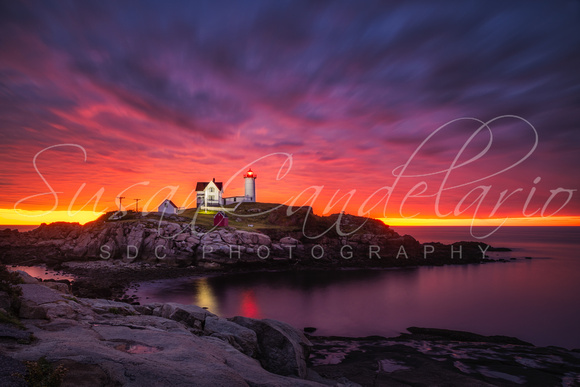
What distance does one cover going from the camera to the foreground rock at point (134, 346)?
6.03 m

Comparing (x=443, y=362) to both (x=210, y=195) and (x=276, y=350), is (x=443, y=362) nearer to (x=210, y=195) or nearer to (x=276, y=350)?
(x=276, y=350)

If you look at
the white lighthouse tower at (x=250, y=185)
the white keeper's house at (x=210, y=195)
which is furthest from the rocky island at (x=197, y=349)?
the white lighthouse tower at (x=250, y=185)

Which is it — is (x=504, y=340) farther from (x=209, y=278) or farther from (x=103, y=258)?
(x=103, y=258)

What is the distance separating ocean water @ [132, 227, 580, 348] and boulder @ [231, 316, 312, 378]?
10.7 meters

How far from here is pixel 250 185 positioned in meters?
95.7

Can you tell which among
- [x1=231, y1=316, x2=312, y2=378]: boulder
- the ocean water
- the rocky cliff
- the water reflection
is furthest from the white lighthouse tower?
[x1=231, y1=316, x2=312, y2=378]: boulder

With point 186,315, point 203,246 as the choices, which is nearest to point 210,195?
point 203,246

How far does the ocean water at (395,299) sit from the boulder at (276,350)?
10695 millimetres

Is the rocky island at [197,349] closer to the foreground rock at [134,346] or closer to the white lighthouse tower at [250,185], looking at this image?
the foreground rock at [134,346]

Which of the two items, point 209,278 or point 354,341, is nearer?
point 354,341

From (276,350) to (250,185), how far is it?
84.3 m

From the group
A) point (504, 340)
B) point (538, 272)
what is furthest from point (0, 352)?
point (538, 272)

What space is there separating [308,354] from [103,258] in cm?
4315

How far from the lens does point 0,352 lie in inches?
219
